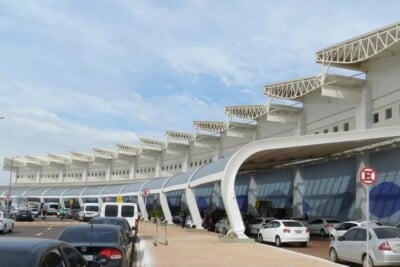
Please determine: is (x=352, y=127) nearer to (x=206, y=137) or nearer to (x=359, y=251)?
(x=359, y=251)

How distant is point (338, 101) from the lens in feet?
166

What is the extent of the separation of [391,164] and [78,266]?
3609 cm

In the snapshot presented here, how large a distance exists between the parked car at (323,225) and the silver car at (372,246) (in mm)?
19738

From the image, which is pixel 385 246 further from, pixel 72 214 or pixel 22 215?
pixel 72 214

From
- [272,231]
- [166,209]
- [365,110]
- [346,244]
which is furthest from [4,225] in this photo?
[166,209]

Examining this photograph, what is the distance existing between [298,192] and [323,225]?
1364cm

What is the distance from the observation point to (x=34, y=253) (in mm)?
5961

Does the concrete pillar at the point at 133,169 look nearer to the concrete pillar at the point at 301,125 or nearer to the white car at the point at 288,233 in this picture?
the concrete pillar at the point at 301,125

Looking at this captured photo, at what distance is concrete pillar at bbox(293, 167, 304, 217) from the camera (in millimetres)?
55281

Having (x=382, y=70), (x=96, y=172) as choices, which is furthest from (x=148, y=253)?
(x=96, y=172)

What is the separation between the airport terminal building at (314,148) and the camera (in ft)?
120

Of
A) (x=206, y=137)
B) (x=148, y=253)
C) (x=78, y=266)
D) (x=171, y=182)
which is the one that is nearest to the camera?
(x=78, y=266)

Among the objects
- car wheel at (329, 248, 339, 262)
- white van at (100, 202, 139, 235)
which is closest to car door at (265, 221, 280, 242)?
white van at (100, 202, 139, 235)

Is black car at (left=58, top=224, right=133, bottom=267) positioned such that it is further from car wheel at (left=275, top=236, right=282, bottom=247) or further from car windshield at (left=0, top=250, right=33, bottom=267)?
car wheel at (left=275, top=236, right=282, bottom=247)
